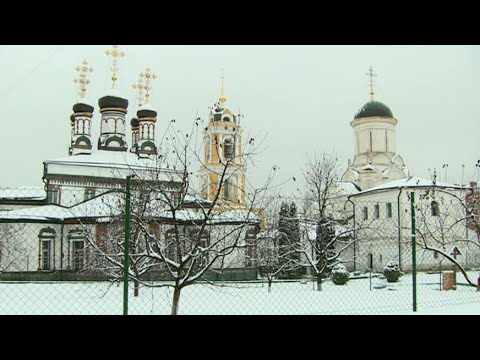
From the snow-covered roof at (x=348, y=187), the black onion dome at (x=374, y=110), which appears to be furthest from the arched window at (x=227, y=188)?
the black onion dome at (x=374, y=110)

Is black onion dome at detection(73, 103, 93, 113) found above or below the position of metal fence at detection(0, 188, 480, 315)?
above

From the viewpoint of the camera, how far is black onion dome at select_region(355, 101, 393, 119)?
38.5 m

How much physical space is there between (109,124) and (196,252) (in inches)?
1209

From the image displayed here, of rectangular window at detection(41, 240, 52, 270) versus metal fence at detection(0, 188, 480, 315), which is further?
rectangular window at detection(41, 240, 52, 270)

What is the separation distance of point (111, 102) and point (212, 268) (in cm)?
2949

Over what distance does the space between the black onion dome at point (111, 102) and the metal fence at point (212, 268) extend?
8.35 metres

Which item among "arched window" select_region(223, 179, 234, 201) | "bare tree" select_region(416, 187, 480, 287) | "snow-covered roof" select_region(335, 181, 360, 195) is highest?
"snow-covered roof" select_region(335, 181, 360, 195)

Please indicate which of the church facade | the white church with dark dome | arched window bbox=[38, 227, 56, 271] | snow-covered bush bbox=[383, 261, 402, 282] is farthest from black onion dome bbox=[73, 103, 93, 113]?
snow-covered bush bbox=[383, 261, 402, 282]

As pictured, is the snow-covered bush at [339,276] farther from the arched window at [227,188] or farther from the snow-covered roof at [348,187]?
the snow-covered roof at [348,187]

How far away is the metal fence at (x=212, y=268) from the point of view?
9109 millimetres

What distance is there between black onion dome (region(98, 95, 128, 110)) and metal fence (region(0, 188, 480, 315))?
8355mm

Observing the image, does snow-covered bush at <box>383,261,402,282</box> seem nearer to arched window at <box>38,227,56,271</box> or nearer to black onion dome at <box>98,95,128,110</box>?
arched window at <box>38,227,56,271</box>
